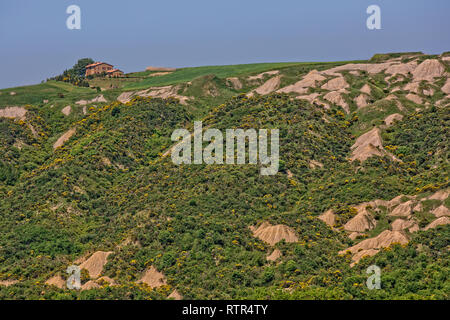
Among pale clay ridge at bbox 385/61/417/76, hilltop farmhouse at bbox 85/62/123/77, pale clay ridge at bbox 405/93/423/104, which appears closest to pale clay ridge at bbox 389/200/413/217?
pale clay ridge at bbox 405/93/423/104

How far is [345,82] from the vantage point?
147 m

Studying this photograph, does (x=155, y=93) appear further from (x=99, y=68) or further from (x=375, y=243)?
(x=375, y=243)

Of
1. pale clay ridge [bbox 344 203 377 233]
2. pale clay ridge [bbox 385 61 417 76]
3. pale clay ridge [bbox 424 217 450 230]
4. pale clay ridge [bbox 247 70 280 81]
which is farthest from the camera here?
pale clay ridge [bbox 247 70 280 81]

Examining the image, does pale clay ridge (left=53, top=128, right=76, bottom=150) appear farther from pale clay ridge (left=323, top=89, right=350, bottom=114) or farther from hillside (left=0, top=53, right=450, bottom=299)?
pale clay ridge (left=323, top=89, right=350, bottom=114)

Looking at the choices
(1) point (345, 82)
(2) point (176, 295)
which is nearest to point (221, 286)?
(2) point (176, 295)

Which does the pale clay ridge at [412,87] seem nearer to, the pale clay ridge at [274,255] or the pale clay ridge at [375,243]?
the pale clay ridge at [375,243]

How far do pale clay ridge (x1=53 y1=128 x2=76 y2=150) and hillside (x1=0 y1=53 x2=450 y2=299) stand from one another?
1.07 feet

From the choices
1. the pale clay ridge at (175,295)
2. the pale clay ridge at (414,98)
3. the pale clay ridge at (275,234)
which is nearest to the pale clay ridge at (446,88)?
the pale clay ridge at (414,98)

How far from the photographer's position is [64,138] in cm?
13912

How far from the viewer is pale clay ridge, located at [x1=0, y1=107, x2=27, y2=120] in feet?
492

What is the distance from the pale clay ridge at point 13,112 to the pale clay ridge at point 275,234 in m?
66.4

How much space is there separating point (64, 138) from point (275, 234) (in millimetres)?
54223

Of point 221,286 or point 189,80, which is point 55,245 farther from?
point 189,80

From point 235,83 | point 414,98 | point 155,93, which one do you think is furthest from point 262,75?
point 414,98
